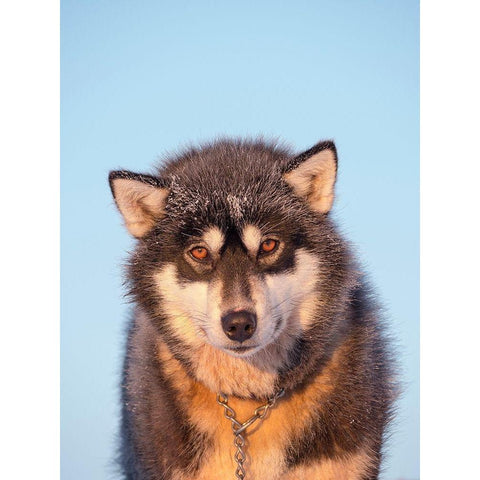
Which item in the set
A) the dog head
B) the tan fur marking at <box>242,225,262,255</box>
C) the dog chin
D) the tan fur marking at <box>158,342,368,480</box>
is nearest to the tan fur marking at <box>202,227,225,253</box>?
the dog head

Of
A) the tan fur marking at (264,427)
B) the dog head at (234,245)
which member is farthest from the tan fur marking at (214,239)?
the tan fur marking at (264,427)

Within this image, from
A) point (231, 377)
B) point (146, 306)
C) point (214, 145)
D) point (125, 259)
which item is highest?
point (214, 145)

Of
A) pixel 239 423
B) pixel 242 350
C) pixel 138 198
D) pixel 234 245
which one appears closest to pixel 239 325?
pixel 242 350

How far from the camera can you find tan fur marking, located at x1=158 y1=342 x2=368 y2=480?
402 cm

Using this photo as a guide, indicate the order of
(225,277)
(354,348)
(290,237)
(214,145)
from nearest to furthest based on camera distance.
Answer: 1. (225,277)
2. (290,237)
3. (354,348)
4. (214,145)

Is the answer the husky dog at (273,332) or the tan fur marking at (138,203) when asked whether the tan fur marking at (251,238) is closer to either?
the husky dog at (273,332)

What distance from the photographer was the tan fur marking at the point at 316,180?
13.3ft

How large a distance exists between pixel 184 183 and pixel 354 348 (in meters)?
1.40

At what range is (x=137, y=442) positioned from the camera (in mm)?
Result: 4441

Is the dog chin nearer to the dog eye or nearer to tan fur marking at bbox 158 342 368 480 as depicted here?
tan fur marking at bbox 158 342 368 480

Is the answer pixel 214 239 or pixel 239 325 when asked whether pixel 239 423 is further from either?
pixel 214 239

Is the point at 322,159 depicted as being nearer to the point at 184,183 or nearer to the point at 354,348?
the point at 184,183

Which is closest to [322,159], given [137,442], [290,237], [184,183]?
[290,237]
